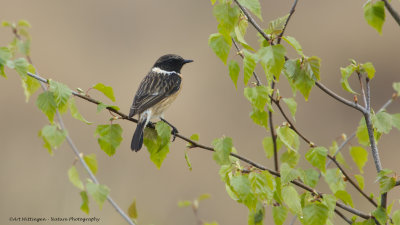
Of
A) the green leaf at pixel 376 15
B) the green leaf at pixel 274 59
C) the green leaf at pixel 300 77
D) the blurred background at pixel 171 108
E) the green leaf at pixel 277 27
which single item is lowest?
the blurred background at pixel 171 108

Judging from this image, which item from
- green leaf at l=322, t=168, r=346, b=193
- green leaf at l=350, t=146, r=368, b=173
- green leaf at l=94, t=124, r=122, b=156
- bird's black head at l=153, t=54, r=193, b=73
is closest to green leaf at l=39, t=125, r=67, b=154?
green leaf at l=94, t=124, r=122, b=156

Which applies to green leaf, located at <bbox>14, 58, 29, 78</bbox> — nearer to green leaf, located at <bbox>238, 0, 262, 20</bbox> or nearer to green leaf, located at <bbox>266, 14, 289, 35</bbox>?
green leaf, located at <bbox>238, 0, 262, 20</bbox>

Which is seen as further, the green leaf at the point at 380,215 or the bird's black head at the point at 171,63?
the bird's black head at the point at 171,63

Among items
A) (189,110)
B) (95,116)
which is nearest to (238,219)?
(189,110)

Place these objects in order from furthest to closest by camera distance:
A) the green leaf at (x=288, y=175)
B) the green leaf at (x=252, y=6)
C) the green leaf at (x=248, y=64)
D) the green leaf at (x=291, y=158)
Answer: the green leaf at (x=291, y=158) → the green leaf at (x=288, y=175) → the green leaf at (x=248, y=64) → the green leaf at (x=252, y=6)

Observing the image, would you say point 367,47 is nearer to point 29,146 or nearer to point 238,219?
point 238,219

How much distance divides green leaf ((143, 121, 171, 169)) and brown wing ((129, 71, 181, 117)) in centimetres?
121

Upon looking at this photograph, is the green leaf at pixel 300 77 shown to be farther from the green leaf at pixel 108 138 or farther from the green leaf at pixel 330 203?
the green leaf at pixel 108 138

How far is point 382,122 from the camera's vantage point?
2795 mm

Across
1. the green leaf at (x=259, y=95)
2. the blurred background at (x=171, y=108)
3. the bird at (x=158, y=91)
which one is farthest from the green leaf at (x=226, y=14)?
the blurred background at (x=171, y=108)

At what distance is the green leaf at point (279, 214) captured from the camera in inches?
121

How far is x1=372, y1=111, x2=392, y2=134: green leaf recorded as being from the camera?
2.74m

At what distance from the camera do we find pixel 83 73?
1087 centimetres

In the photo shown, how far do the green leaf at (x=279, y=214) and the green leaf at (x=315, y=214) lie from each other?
0.31 metres
